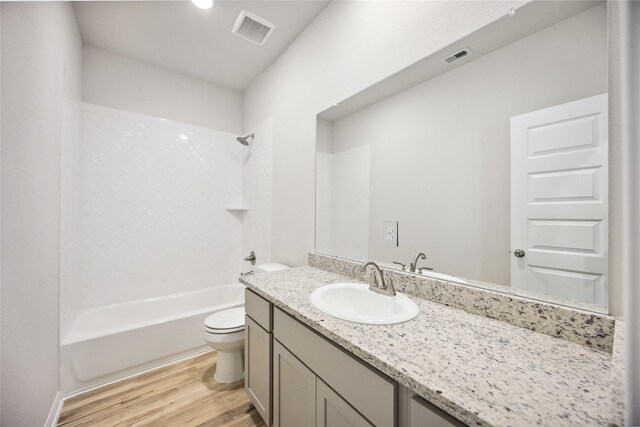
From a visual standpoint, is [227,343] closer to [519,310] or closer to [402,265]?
[402,265]

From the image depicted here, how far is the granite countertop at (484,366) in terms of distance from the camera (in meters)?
0.48

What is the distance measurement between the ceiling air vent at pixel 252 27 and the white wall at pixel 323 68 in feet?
0.76

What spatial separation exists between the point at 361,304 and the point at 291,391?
1.57 feet

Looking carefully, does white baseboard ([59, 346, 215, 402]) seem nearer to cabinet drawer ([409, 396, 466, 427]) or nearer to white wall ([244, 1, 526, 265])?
white wall ([244, 1, 526, 265])

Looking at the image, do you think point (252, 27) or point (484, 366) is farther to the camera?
point (252, 27)

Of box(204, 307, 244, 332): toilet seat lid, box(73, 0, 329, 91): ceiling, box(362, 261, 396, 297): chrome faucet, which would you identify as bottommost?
box(204, 307, 244, 332): toilet seat lid

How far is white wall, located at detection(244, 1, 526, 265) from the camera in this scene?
1.10 m

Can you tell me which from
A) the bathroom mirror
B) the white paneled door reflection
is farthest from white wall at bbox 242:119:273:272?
the white paneled door reflection

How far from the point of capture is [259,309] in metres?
1.31

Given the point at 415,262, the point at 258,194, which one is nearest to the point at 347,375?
the point at 415,262

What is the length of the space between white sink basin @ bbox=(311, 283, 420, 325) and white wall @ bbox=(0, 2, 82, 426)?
4.03 feet

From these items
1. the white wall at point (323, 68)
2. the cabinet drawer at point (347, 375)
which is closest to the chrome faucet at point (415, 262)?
the cabinet drawer at point (347, 375)

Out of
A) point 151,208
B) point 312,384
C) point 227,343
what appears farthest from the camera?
point 151,208

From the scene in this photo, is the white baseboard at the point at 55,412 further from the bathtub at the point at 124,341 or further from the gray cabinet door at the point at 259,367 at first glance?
the gray cabinet door at the point at 259,367
